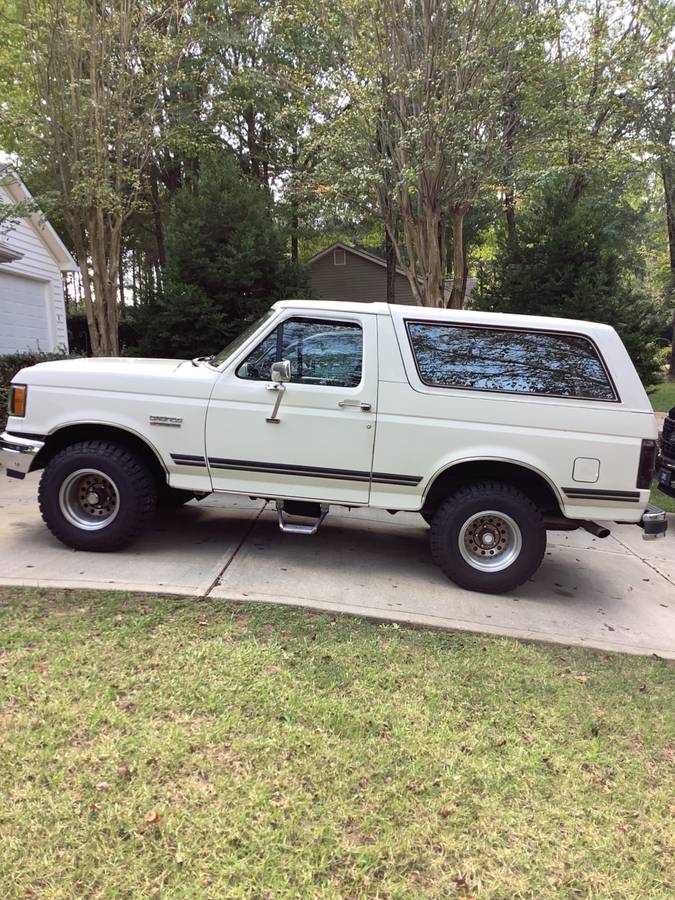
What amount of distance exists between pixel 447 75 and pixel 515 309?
527 centimetres

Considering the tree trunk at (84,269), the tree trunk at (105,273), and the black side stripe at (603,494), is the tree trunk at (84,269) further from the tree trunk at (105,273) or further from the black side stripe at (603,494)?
the black side stripe at (603,494)

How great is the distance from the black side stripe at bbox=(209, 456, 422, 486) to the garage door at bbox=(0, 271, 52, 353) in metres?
11.1

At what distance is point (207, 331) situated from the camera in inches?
446

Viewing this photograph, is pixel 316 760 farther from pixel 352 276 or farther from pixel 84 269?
pixel 352 276

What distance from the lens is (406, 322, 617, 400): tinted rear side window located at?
4.06m

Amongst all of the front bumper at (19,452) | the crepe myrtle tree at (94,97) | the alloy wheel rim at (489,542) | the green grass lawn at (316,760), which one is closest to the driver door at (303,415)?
the alloy wheel rim at (489,542)

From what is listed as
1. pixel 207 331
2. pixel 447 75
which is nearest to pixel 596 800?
pixel 447 75

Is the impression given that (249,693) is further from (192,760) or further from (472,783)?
(472,783)

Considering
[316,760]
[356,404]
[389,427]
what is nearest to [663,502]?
[389,427]

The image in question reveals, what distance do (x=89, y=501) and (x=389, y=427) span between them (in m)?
2.39

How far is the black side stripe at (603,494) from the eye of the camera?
3975 millimetres

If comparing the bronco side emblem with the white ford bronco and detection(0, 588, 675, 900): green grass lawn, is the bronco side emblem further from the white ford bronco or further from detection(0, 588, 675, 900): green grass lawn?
detection(0, 588, 675, 900): green grass lawn

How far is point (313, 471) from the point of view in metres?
4.13

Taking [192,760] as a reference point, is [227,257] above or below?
above
